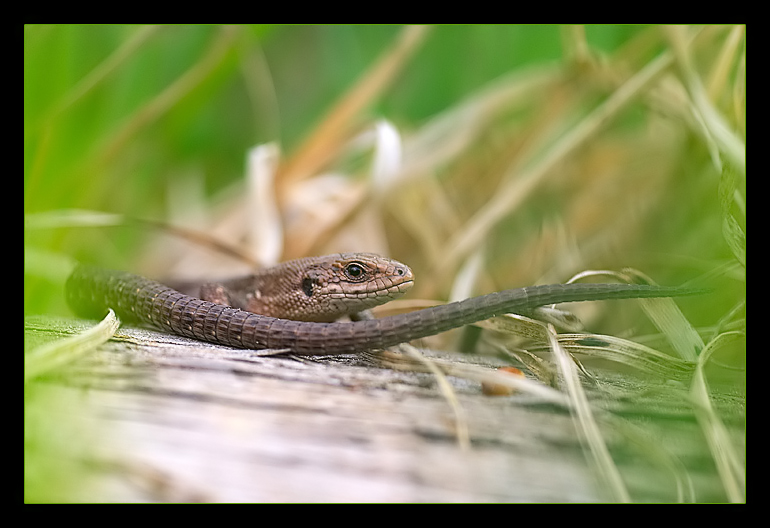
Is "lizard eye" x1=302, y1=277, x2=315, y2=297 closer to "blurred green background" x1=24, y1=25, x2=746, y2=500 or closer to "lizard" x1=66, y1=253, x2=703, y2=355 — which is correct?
"lizard" x1=66, y1=253, x2=703, y2=355

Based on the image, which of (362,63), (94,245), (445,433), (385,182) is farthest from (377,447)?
(362,63)

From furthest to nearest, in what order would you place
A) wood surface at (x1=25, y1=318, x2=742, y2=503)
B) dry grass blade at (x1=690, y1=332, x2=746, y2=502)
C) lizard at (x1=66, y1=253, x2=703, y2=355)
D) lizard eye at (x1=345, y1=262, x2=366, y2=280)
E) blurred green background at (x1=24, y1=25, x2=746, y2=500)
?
blurred green background at (x1=24, y1=25, x2=746, y2=500) → lizard eye at (x1=345, y1=262, x2=366, y2=280) → lizard at (x1=66, y1=253, x2=703, y2=355) → dry grass blade at (x1=690, y1=332, x2=746, y2=502) → wood surface at (x1=25, y1=318, x2=742, y2=503)

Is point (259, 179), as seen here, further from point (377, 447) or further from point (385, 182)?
point (377, 447)

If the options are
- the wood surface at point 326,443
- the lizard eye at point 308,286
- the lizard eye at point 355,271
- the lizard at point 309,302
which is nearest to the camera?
the wood surface at point 326,443

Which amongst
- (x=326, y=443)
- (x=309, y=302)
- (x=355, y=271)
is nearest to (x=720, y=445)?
(x=326, y=443)

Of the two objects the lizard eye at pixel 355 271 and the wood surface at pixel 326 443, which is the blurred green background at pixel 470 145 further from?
the lizard eye at pixel 355 271

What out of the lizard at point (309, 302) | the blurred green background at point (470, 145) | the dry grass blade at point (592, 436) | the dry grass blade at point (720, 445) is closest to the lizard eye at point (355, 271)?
the lizard at point (309, 302)

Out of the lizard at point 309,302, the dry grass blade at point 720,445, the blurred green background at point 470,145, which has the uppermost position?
the blurred green background at point 470,145

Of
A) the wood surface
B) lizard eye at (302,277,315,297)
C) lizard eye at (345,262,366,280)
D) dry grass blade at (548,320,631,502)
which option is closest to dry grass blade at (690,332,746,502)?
the wood surface
